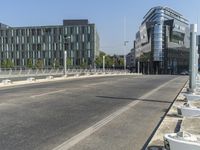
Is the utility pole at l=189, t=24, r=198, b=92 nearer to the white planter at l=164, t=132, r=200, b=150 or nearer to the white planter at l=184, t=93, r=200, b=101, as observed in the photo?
the white planter at l=184, t=93, r=200, b=101

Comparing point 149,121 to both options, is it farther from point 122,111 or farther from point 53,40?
point 53,40

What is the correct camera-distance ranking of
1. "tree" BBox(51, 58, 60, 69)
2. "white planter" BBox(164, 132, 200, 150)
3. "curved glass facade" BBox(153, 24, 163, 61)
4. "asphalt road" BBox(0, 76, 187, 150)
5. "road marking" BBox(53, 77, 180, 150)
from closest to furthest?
"white planter" BBox(164, 132, 200, 150), "road marking" BBox(53, 77, 180, 150), "asphalt road" BBox(0, 76, 187, 150), "tree" BBox(51, 58, 60, 69), "curved glass facade" BBox(153, 24, 163, 61)

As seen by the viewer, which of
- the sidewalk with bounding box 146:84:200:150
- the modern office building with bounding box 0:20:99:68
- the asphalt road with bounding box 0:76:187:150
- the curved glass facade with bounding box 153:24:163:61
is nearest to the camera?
the sidewalk with bounding box 146:84:200:150

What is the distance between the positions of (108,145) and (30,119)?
3958mm

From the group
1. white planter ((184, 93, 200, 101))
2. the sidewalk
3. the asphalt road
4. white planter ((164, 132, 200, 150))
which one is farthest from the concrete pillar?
white planter ((164, 132, 200, 150))

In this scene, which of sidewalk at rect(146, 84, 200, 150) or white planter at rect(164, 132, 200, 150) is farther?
sidewalk at rect(146, 84, 200, 150)

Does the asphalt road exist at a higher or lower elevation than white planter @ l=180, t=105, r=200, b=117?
lower

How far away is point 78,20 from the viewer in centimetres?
17012

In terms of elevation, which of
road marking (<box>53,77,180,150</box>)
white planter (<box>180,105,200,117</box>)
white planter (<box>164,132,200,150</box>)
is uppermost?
white planter (<box>164,132,200,150</box>)

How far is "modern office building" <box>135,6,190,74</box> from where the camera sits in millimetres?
148875

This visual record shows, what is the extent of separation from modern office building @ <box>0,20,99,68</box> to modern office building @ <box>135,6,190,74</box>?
21.8 meters

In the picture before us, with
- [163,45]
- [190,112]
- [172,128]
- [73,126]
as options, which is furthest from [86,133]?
[163,45]

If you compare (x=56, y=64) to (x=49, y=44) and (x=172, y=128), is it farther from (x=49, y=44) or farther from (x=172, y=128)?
(x=172, y=128)

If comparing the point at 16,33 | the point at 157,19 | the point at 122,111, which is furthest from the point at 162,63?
the point at 122,111
